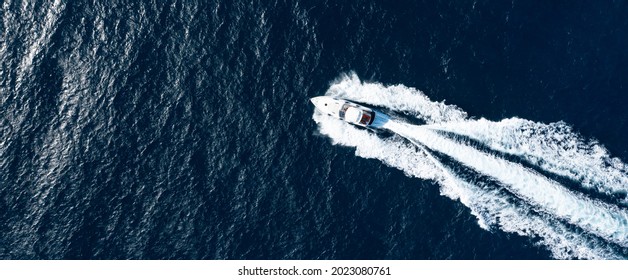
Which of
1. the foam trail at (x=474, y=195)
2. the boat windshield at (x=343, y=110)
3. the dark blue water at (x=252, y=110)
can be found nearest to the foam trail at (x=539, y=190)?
the foam trail at (x=474, y=195)

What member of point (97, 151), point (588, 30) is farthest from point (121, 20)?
point (588, 30)

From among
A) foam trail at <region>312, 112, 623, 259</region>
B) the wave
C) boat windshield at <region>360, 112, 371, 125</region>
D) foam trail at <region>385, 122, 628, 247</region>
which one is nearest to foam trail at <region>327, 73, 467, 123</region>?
the wave

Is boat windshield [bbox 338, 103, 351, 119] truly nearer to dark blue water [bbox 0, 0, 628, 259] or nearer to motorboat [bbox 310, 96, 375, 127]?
motorboat [bbox 310, 96, 375, 127]

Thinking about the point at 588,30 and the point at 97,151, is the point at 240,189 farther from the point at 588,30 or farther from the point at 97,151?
Result: the point at 588,30

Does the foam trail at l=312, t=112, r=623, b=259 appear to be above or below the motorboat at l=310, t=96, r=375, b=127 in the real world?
below

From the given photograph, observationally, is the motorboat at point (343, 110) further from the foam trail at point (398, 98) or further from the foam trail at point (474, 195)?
the foam trail at point (398, 98)

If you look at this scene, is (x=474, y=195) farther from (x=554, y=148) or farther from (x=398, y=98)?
(x=398, y=98)
